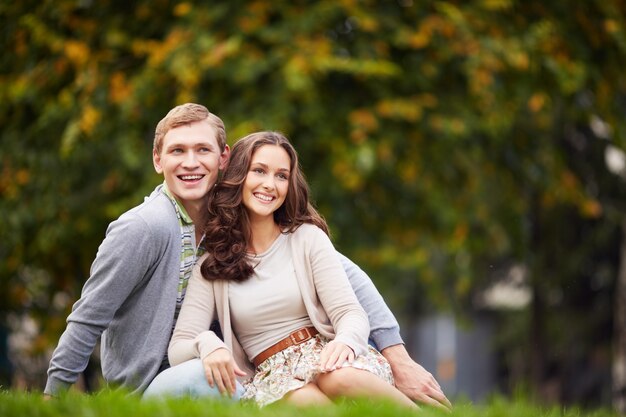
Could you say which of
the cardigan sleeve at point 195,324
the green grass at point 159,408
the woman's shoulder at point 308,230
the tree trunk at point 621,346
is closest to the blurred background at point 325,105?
the tree trunk at point 621,346

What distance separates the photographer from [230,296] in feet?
13.8

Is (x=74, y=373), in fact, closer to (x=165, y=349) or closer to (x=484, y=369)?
(x=165, y=349)

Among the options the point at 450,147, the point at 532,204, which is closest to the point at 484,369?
the point at 532,204

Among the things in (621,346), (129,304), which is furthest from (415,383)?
(621,346)

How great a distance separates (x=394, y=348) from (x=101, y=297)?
132 centimetres

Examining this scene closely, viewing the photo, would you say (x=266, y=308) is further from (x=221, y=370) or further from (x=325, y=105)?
(x=325, y=105)

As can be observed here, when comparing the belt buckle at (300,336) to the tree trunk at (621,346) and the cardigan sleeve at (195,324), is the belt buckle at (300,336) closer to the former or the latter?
the cardigan sleeve at (195,324)

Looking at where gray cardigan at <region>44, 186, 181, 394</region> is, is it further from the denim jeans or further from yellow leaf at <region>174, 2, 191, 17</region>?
yellow leaf at <region>174, 2, 191, 17</region>

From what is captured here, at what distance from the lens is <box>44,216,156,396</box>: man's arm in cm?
411

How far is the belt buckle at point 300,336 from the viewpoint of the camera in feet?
13.8

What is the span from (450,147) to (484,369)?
14.6 metres

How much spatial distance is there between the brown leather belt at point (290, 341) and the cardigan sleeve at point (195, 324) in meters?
0.25

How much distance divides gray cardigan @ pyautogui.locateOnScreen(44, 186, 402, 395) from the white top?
30 centimetres

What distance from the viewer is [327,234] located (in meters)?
4.49
